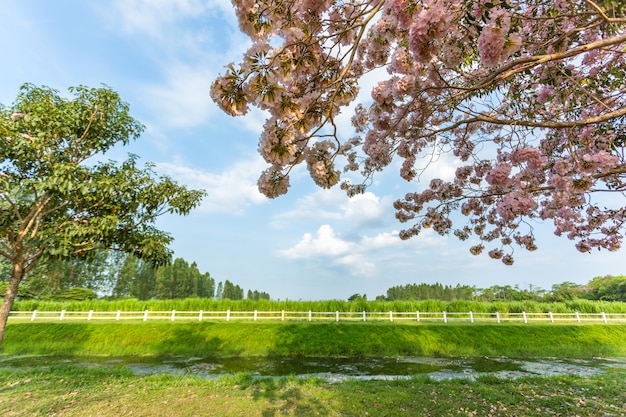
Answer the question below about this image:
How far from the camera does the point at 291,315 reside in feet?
64.0

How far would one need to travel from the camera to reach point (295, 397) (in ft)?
17.9

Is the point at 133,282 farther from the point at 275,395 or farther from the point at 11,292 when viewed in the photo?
the point at 275,395

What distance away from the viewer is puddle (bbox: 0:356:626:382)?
9203 mm

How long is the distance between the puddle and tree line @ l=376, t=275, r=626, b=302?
40745 mm

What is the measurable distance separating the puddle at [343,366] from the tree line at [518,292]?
1604 inches

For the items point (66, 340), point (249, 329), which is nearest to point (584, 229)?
point (249, 329)

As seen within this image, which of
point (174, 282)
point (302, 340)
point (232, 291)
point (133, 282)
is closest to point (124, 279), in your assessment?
point (133, 282)

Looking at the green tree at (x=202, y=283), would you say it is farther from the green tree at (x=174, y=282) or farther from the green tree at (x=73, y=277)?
the green tree at (x=73, y=277)

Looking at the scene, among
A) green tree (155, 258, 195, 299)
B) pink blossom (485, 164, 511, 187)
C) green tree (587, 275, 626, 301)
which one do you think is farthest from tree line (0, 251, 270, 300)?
green tree (587, 275, 626, 301)

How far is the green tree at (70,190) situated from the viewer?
5.61 m

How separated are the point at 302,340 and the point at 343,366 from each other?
121 inches

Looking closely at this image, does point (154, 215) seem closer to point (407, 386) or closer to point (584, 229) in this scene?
point (407, 386)

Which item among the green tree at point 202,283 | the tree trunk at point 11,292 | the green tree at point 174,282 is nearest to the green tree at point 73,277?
the green tree at point 174,282

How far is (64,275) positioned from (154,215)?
45887 millimetres
